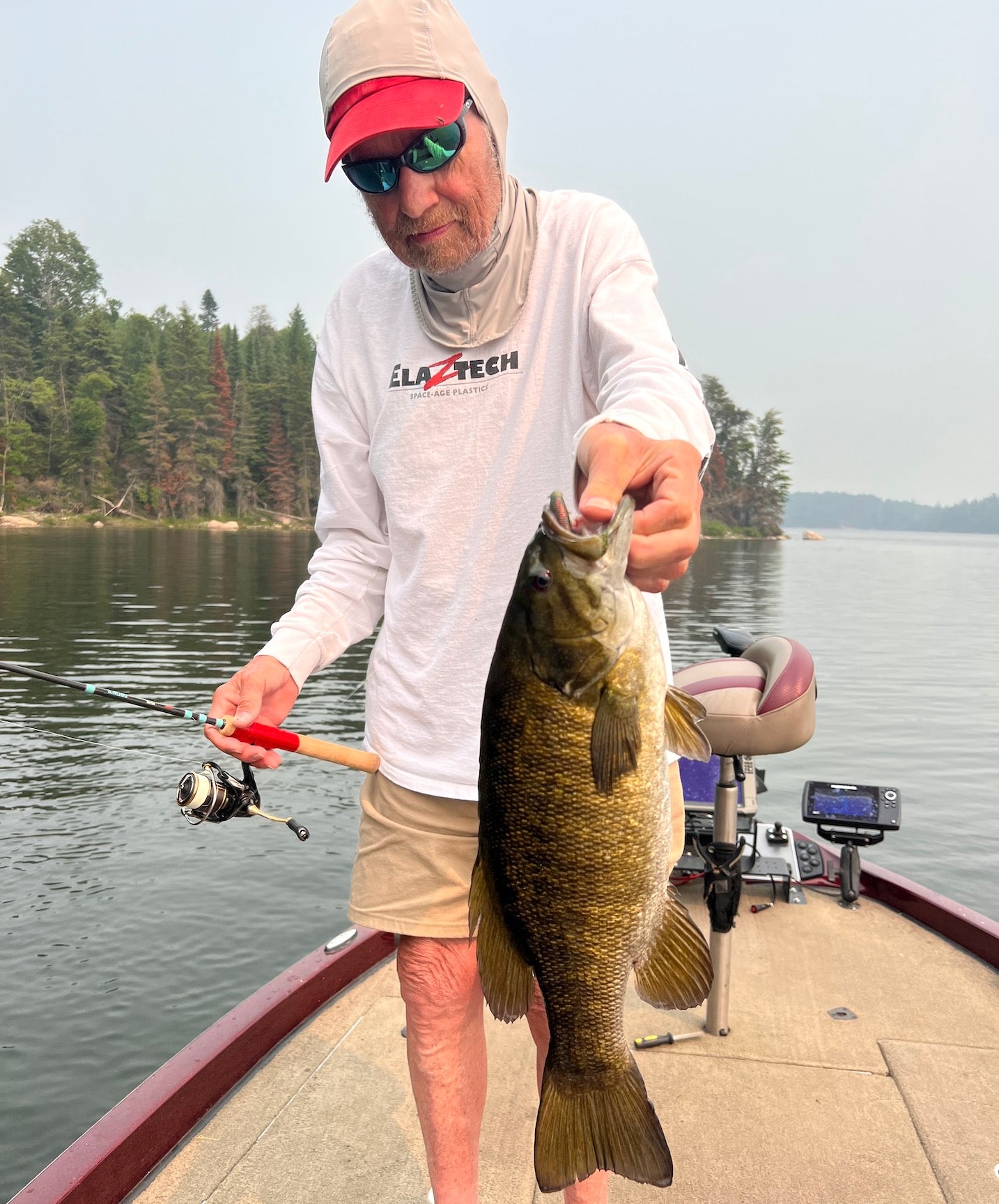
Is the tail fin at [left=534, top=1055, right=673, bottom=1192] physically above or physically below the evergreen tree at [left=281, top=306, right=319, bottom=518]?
below

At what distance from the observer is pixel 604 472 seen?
1521mm

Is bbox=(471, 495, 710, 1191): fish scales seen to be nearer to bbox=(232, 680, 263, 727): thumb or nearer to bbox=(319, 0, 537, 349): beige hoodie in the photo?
bbox=(232, 680, 263, 727): thumb

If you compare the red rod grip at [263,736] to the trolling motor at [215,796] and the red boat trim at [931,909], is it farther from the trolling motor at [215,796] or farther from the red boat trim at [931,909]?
the red boat trim at [931,909]

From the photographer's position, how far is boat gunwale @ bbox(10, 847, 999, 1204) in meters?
2.92

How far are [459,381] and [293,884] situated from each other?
7560 millimetres

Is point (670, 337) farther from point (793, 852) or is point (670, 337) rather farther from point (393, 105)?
point (793, 852)

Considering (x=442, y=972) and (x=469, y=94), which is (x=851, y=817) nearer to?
(x=442, y=972)

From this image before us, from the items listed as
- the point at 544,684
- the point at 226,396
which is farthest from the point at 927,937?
the point at 226,396

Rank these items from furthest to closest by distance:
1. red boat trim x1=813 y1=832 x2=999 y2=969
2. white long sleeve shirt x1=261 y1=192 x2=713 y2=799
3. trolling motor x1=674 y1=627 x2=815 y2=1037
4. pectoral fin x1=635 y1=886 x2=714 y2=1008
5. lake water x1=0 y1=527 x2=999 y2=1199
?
lake water x1=0 y1=527 x2=999 y2=1199
red boat trim x1=813 y1=832 x2=999 y2=969
trolling motor x1=674 y1=627 x2=815 y2=1037
white long sleeve shirt x1=261 y1=192 x2=713 y2=799
pectoral fin x1=635 y1=886 x2=714 y2=1008

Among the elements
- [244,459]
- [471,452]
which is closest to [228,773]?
[471,452]

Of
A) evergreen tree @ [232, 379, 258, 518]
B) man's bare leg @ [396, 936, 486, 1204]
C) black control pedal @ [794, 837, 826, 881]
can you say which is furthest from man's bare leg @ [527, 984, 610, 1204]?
evergreen tree @ [232, 379, 258, 518]

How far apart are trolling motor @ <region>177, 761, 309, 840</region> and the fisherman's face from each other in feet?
5.35

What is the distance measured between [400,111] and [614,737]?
4.32 feet

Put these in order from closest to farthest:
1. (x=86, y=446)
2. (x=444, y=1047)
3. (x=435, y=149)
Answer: (x=435, y=149) < (x=444, y=1047) < (x=86, y=446)
